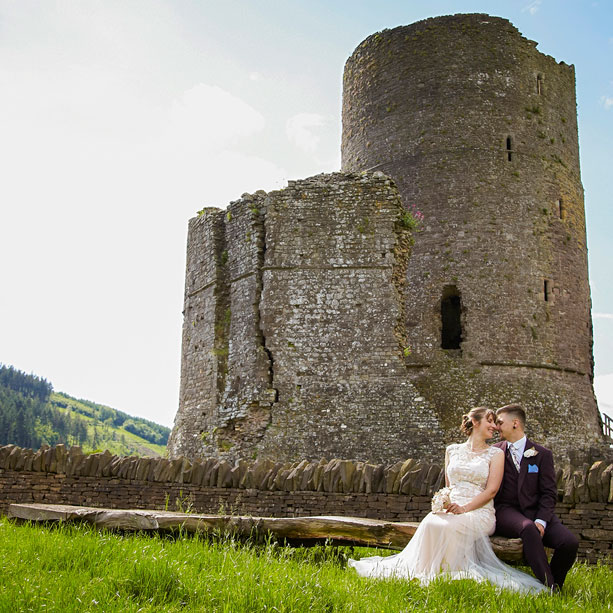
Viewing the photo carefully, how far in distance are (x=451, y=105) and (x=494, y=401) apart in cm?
872

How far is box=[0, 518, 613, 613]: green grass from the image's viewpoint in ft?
15.8

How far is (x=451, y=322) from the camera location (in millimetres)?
22531

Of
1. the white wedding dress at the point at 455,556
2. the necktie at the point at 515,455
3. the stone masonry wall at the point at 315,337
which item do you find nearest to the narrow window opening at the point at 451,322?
the stone masonry wall at the point at 315,337

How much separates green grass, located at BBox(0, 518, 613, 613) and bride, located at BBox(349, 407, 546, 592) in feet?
1.01

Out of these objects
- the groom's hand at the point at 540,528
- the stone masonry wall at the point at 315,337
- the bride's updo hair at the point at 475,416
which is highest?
the stone masonry wall at the point at 315,337

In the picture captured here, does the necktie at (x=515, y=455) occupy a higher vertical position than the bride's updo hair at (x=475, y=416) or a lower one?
lower

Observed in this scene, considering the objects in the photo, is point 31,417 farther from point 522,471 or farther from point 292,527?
point 522,471

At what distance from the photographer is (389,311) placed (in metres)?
15.2

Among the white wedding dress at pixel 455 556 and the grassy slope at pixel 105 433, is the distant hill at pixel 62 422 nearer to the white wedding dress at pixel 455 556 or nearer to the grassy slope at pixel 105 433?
the grassy slope at pixel 105 433

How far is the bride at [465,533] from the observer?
5996mm

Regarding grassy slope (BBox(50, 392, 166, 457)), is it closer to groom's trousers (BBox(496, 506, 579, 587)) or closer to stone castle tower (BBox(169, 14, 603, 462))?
stone castle tower (BBox(169, 14, 603, 462))

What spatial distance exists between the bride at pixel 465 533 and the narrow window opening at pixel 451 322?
15.6 metres

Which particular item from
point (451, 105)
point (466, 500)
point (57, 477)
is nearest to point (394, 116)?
Result: point (451, 105)

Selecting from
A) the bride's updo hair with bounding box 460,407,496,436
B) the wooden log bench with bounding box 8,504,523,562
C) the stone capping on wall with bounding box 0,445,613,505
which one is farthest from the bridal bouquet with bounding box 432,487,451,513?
the stone capping on wall with bounding box 0,445,613,505
